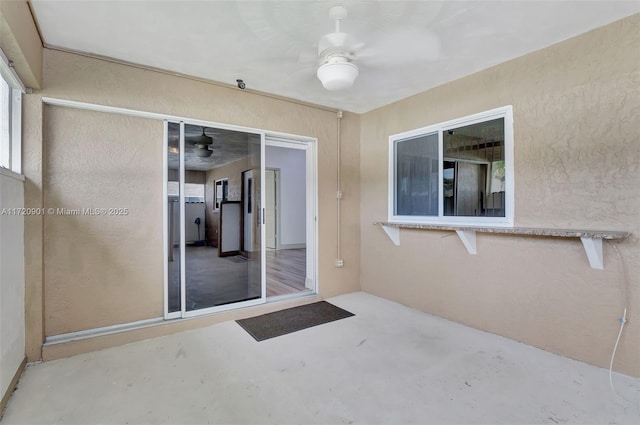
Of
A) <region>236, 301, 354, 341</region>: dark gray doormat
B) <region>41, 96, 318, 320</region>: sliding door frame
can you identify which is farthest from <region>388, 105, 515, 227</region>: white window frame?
<region>236, 301, 354, 341</region>: dark gray doormat

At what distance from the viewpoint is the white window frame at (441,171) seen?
2.71 metres

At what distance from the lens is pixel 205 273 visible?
3.20 m

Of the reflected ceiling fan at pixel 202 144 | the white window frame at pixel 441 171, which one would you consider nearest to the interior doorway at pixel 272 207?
the white window frame at pixel 441 171

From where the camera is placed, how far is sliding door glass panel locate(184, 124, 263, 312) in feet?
10.1

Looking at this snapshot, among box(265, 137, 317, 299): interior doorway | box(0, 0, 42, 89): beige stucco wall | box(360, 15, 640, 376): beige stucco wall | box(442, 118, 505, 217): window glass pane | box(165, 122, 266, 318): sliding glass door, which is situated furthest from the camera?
box(265, 137, 317, 299): interior doorway

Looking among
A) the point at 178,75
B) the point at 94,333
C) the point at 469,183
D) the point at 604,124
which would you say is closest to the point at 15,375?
the point at 94,333

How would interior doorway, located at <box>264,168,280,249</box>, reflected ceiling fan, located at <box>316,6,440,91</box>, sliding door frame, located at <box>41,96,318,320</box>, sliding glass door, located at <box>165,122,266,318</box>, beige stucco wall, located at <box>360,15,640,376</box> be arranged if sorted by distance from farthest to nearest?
interior doorway, located at <box>264,168,280,249</box> < sliding glass door, located at <box>165,122,266,318</box> < sliding door frame, located at <box>41,96,318,320</box> < reflected ceiling fan, located at <box>316,6,440,91</box> < beige stucco wall, located at <box>360,15,640,376</box>

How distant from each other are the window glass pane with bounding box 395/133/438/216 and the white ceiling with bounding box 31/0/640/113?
2.74 ft

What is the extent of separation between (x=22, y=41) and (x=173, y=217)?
159cm

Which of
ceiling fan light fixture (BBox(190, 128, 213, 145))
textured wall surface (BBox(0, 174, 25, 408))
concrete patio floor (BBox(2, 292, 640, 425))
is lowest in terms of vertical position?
concrete patio floor (BBox(2, 292, 640, 425))

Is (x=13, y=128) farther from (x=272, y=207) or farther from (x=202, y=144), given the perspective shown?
(x=272, y=207)

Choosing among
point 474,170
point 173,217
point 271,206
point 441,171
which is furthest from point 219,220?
point 271,206

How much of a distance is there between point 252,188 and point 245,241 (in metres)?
0.63

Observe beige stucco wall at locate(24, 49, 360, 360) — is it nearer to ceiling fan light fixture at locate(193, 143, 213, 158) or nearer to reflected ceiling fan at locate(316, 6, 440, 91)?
ceiling fan light fixture at locate(193, 143, 213, 158)
